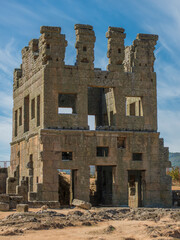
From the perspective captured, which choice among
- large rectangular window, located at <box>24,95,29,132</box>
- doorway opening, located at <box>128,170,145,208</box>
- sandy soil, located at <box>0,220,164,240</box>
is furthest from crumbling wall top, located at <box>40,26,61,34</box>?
sandy soil, located at <box>0,220,164,240</box>

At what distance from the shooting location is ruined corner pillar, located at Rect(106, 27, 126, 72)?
86.6 feet

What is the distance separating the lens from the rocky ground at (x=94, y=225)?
14867 millimetres

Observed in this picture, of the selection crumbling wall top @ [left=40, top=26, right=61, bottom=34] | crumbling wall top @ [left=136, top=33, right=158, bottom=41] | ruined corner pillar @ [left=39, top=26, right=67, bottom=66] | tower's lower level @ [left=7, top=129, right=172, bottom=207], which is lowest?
tower's lower level @ [left=7, top=129, right=172, bottom=207]

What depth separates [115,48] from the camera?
26.5m

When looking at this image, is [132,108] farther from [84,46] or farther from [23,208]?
[23,208]

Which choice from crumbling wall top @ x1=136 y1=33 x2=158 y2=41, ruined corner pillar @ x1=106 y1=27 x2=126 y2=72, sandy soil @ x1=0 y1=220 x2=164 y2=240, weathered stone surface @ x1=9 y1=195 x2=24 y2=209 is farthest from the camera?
crumbling wall top @ x1=136 y1=33 x2=158 y2=41

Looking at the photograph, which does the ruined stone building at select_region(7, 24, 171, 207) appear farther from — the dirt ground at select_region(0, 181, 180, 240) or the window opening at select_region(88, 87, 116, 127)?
the dirt ground at select_region(0, 181, 180, 240)

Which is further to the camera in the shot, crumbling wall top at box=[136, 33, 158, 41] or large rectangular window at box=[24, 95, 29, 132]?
large rectangular window at box=[24, 95, 29, 132]

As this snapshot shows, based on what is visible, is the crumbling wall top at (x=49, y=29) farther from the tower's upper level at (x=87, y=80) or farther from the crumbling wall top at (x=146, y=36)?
the crumbling wall top at (x=146, y=36)

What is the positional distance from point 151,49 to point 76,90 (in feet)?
16.6

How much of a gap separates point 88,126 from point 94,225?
30.2ft

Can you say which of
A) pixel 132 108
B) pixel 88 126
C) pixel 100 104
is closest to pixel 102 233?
pixel 88 126

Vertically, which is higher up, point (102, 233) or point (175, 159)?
point (175, 159)

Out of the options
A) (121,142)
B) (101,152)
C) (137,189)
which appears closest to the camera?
(121,142)
